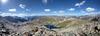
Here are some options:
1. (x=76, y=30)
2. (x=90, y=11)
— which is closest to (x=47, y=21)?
(x=76, y=30)

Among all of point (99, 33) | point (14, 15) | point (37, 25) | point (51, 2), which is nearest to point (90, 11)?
point (99, 33)

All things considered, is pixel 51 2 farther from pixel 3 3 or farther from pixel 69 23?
pixel 3 3

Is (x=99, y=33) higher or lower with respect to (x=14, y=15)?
lower

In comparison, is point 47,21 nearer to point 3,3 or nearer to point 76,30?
point 76,30

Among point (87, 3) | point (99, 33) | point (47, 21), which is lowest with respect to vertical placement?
point (99, 33)

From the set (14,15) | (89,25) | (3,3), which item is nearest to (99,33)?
(89,25)

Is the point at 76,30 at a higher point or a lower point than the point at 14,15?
lower

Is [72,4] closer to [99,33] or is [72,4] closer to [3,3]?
[99,33]
